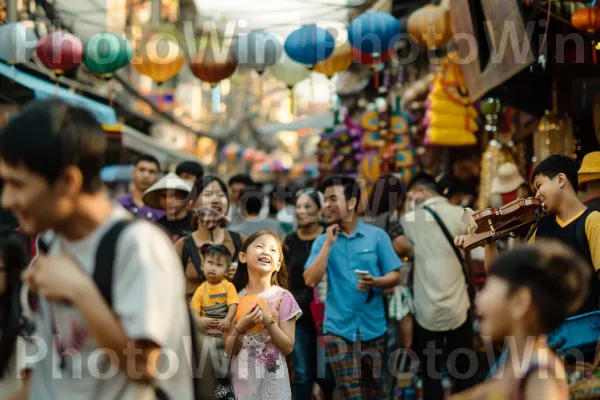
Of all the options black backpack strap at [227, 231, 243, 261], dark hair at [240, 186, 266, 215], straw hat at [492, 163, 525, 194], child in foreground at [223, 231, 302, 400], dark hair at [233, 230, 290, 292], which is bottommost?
child in foreground at [223, 231, 302, 400]

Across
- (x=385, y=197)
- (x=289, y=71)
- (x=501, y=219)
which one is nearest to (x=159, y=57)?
(x=289, y=71)

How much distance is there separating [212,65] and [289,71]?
149 cm

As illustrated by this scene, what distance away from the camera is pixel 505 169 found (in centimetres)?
1066

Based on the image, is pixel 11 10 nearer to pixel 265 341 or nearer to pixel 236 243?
pixel 236 243

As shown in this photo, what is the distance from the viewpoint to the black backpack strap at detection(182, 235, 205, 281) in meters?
6.85

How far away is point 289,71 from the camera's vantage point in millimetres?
13930

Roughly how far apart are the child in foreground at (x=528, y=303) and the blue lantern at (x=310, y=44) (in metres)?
8.87

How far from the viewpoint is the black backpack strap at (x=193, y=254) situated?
6853 millimetres

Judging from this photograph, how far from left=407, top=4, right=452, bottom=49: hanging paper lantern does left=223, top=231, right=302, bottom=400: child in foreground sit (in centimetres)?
605

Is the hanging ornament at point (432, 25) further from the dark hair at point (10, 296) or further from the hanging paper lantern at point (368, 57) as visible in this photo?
the dark hair at point (10, 296)

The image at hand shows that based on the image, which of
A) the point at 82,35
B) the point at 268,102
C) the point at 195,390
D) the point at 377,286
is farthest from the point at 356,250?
the point at 268,102

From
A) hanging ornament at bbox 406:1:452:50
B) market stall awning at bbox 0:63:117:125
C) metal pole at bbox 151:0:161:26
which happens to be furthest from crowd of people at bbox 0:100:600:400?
metal pole at bbox 151:0:161:26

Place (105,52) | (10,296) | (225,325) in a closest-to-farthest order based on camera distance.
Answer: (10,296) → (225,325) → (105,52)

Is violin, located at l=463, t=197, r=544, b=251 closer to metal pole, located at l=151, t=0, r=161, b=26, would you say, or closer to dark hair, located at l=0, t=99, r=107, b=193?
dark hair, located at l=0, t=99, r=107, b=193
